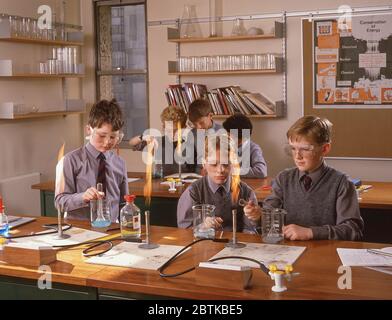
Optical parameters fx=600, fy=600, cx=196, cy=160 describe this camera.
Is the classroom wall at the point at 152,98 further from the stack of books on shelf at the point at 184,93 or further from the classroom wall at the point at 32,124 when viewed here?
the stack of books on shelf at the point at 184,93

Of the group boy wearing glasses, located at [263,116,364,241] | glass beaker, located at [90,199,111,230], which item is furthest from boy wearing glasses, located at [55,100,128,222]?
boy wearing glasses, located at [263,116,364,241]

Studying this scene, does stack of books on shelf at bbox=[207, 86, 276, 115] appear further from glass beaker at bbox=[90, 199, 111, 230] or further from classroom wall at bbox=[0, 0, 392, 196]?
glass beaker at bbox=[90, 199, 111, 230]

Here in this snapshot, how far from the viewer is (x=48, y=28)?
19.7ft

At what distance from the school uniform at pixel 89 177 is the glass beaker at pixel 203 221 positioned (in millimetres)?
648

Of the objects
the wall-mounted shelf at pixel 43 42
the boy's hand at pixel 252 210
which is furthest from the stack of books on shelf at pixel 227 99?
the boy's hand at pixel 252 210

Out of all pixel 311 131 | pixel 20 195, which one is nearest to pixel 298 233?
pixel 311 131

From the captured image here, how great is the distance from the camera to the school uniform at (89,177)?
318cm

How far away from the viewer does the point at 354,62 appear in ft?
18.5

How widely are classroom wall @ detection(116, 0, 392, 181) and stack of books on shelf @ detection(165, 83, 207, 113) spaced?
0.22 m

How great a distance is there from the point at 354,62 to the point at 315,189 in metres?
3.26

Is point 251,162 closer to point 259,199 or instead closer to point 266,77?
point 259,199

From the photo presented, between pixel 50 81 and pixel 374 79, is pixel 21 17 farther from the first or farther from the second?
pixel 374 79

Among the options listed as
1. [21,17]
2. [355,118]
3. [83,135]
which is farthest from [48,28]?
[355,118]

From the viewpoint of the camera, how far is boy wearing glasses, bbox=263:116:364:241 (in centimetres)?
263
